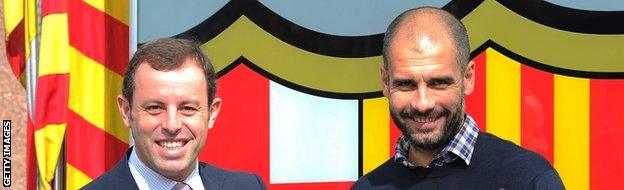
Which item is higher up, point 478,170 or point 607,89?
point 607,89

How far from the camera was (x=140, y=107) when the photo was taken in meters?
1.85

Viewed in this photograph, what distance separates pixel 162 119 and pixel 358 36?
762mm

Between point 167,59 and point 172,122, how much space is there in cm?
13

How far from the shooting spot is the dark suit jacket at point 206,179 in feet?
6.39

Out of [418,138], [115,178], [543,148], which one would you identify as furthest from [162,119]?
Result: [543,148]

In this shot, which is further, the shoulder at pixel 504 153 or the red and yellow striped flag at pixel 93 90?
the red and yellow striped flag at pixel 93 90

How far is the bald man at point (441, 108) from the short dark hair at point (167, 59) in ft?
1.25

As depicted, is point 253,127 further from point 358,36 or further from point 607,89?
point 607,89

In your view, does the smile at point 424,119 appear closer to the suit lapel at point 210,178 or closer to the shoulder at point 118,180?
the suit lapel at point 210,178

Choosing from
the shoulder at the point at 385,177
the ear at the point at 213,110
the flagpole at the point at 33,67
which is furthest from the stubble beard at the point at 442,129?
the flagpole at the point at 33,67

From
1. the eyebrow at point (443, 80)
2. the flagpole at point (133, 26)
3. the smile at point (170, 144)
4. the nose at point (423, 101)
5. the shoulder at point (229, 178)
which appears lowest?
the shoulder at point (229, 178)

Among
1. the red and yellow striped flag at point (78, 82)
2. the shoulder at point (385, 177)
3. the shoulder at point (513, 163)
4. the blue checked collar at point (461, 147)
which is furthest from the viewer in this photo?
the red and yellow striped flag at point (78, 82)

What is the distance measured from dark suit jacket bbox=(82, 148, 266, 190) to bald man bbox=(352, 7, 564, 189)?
1.37ft

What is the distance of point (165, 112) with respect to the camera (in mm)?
1859
